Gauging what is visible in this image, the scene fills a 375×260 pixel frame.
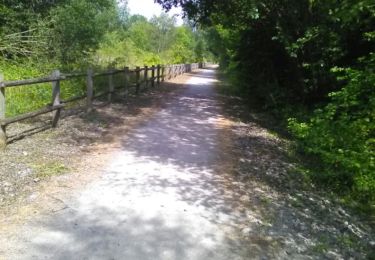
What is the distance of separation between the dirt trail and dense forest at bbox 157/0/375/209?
98 centimetres

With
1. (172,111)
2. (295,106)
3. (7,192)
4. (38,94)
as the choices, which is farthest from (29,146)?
(295,106)

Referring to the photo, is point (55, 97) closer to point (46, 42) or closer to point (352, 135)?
point (352, 135)

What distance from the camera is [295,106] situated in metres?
12.4

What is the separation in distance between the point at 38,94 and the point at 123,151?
205 inches

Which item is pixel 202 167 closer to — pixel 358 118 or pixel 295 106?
pixel 358 118

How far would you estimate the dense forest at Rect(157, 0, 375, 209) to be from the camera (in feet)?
18.8

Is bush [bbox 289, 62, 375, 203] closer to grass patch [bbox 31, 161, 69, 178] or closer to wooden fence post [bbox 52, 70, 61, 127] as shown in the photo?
grass patch [bbox 31, 161, 69, 178]

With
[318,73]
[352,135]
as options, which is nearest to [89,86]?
[318,73]

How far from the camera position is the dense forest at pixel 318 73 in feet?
18.8

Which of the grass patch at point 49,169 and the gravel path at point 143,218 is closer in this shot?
the gravel path at point 143,218

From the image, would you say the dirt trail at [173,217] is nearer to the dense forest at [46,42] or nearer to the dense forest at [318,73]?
the dense forest at [318,73]

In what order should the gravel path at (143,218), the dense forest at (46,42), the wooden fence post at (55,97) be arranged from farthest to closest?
the dense forest at (46,42)
the wooden fence post at (55,97)
the gravel path at (143,218)

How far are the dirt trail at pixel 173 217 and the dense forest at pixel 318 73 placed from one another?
3.21ft

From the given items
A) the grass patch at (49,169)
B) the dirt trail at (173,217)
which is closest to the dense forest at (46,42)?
the grass patch at (49,169)
